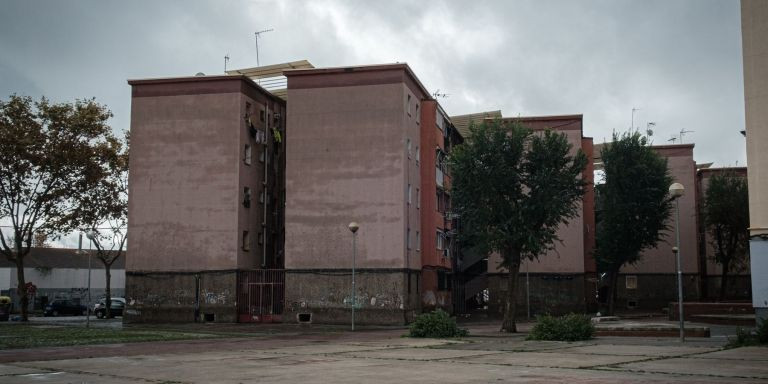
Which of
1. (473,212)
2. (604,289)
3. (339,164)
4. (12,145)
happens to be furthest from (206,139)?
(604,289)

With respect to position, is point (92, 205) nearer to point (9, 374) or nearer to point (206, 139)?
point (206, 139)

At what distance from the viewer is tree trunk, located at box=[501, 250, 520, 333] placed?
3281cm

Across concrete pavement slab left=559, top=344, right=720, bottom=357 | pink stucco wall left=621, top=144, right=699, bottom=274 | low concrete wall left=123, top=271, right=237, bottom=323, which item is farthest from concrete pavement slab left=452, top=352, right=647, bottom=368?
pink stucco wall left=621, top=144, right=699, bottom=274

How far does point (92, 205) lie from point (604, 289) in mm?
47885

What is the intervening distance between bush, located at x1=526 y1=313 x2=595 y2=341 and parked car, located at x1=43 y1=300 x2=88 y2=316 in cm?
5482

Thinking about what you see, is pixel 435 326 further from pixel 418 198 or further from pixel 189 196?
pixel 189 196

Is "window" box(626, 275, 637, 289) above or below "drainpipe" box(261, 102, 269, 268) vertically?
below

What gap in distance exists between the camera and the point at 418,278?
157 feet

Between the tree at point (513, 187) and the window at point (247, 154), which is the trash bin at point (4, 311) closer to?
the window at point (247, 154)

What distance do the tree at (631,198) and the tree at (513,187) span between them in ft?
71.6

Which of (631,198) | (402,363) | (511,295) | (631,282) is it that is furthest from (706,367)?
(631,282)

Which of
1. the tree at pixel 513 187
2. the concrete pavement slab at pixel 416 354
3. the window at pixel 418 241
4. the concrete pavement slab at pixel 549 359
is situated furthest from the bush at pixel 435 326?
the window at pixel 418 241

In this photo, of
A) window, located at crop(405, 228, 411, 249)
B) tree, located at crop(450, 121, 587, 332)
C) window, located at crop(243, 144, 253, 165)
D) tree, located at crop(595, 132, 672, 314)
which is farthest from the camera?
tree, located at crop(595, 132, 672, 314)

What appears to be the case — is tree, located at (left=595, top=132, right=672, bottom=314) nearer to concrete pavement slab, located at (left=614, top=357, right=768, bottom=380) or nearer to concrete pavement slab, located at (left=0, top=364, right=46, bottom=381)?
concrete pavement slab, located at (left=614, top=357, right=768, bottom=380)
